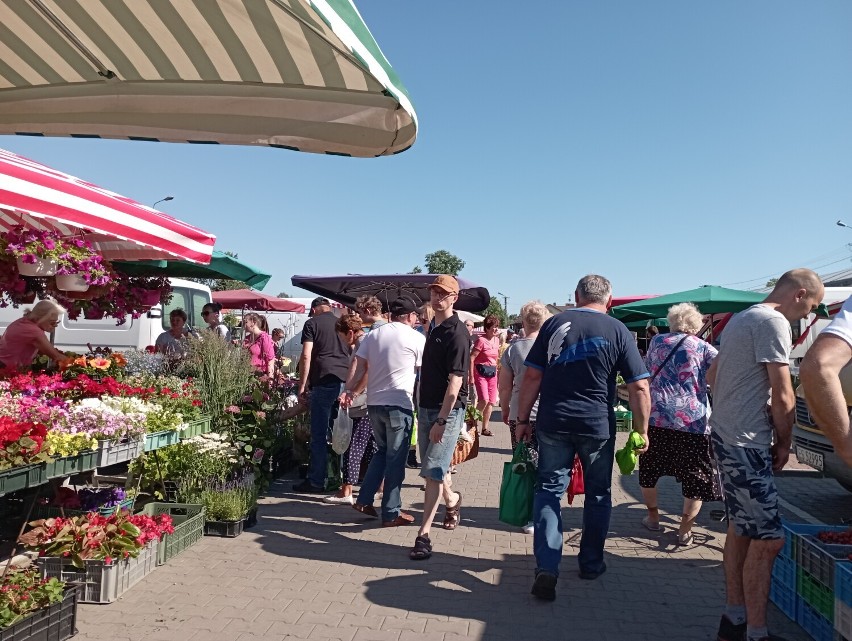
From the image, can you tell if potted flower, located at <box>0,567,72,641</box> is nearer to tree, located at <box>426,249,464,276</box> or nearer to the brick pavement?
the brick pavement

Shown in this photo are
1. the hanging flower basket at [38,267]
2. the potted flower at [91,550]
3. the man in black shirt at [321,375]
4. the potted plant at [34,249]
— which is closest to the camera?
the potted flower at [91,550]

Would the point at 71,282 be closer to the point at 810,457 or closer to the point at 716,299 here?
the point at 810,457

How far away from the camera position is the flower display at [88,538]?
3.82 meters

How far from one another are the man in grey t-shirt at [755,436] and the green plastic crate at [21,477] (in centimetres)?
354

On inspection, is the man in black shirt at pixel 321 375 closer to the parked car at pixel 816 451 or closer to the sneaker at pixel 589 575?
the sneaker at pixel 589 575

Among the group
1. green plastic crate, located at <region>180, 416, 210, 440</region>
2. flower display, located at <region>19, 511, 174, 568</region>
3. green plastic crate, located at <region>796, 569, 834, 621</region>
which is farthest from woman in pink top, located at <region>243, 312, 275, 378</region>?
green plastic crate, located at <region>796, 569, 834, 621</region>

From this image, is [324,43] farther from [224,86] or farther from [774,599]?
[774,599]

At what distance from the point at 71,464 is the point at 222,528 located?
1671mm

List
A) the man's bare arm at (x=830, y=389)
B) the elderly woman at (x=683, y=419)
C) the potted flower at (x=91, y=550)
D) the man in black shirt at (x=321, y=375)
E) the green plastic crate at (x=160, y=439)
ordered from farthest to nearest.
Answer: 1. the man in black shirt at (x=321, y=375)
2. the elderly woman at (x=683, y=419)
3. the green plastic crate at (x=160, y=439)
4. the potted flower at (x=91, y=550)
5. the man's bare arm at (x=830, y=389)

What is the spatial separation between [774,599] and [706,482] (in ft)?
3.69

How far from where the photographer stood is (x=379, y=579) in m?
4.34

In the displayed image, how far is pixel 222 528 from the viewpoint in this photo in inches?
202

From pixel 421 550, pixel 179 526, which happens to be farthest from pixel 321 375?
pixel 421 550

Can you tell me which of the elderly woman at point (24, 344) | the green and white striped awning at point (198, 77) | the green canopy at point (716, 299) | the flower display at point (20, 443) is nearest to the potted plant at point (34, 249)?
the green and white striped awning at point (198, 77)
